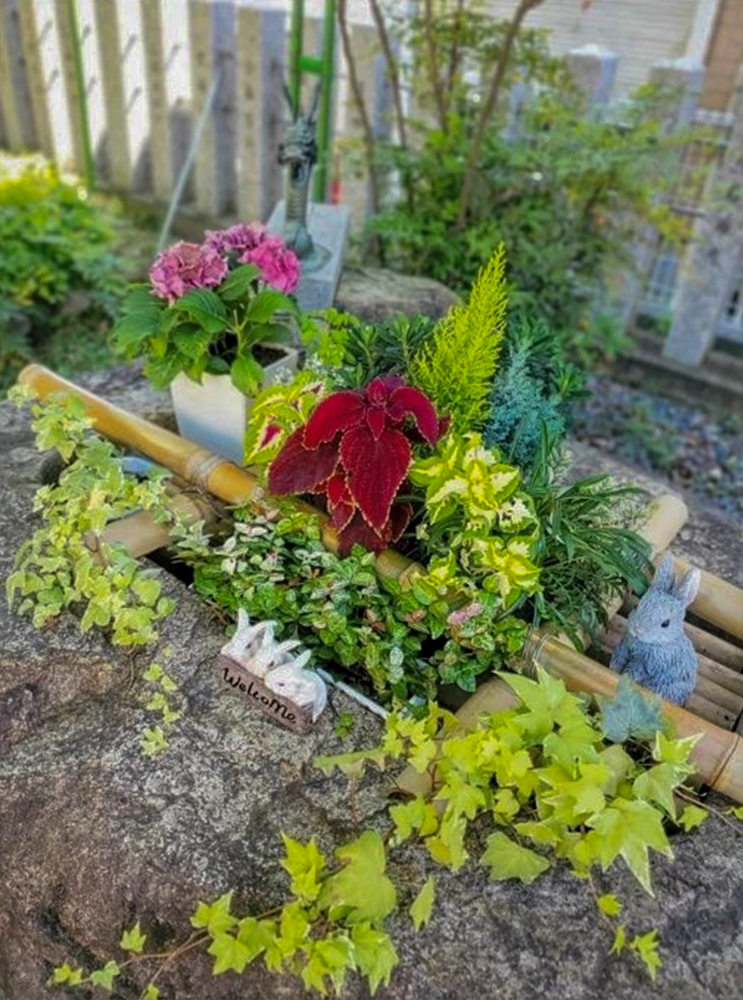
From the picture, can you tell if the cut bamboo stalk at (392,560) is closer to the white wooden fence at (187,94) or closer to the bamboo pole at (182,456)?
the bamboo pole at (182,456)

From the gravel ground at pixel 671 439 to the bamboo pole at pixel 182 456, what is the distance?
7.14ft

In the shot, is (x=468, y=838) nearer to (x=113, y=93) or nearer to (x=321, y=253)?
(x=321, y=253)

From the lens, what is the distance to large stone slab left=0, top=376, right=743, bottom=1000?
1064mm

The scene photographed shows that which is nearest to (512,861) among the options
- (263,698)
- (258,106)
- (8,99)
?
(263,698)

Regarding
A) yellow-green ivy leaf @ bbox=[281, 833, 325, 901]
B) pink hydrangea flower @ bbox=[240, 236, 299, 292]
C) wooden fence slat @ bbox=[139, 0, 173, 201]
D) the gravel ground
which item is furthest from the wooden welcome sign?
wooden fence slat @ bbox=[139, 0, 173, 201]

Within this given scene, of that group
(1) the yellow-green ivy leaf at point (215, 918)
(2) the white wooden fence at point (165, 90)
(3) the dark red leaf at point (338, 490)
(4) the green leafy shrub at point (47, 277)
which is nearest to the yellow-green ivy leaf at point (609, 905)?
(1) the yellow-green ivy leaf at point (215, 918)

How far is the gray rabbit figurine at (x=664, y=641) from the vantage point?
135 centimetres

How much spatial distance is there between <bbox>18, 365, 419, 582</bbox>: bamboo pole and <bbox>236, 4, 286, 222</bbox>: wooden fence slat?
9.22 ft

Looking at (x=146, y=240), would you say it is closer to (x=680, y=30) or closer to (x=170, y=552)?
(x=170, y=552)

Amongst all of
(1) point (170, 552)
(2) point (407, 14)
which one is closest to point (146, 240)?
(2) point (407, 14)

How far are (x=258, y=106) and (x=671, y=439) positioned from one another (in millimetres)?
2680

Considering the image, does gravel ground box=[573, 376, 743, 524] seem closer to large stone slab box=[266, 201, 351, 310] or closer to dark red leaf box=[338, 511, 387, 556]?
large stone slab box=[266, 201, 351, 310]

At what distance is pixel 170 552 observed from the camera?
1.66m

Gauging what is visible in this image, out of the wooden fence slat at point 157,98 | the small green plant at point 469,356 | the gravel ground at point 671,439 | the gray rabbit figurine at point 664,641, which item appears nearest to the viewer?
the gray rabbit figurine at point 664,641
